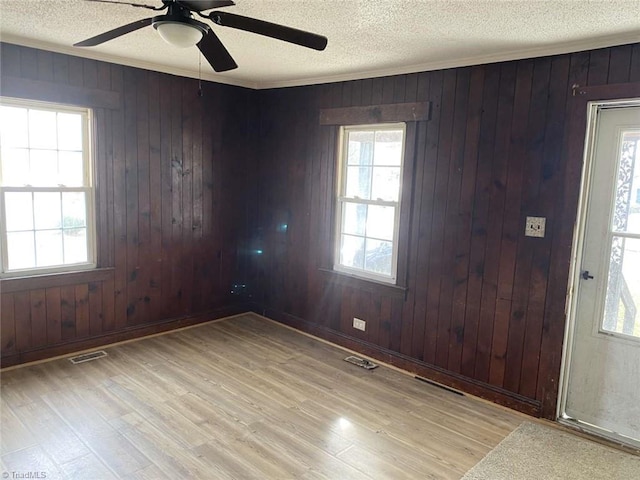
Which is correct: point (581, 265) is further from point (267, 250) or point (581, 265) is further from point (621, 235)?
point (267, 250)

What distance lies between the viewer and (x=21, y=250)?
364cm

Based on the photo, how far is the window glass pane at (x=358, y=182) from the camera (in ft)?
13.5

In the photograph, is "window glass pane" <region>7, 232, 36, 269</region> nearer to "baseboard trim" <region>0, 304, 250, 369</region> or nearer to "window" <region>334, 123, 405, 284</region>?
"baseboard trim" <region>0, 304, 250, 369</region>

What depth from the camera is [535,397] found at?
319 cm

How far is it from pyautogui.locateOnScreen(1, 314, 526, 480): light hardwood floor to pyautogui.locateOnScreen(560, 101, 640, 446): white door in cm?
54

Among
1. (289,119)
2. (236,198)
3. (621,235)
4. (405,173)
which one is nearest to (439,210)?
(405,173)

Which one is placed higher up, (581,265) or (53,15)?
(53,15)

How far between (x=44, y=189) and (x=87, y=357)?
1421mm

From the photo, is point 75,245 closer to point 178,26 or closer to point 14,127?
point 14,127

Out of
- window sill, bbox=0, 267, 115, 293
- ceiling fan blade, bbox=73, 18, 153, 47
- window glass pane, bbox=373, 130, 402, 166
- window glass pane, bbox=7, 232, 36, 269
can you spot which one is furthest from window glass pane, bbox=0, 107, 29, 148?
window glass pane, bbox=373, 130, 402, 166

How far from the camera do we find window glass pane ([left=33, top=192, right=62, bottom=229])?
145 inches

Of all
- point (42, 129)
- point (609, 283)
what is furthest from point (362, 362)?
point (42, 129)

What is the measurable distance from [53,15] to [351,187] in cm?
255

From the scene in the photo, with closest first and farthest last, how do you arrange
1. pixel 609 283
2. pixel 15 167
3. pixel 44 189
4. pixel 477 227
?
pixel 609 283 → pixel 477 227 → pixel 15 167 → pixel 44 189
